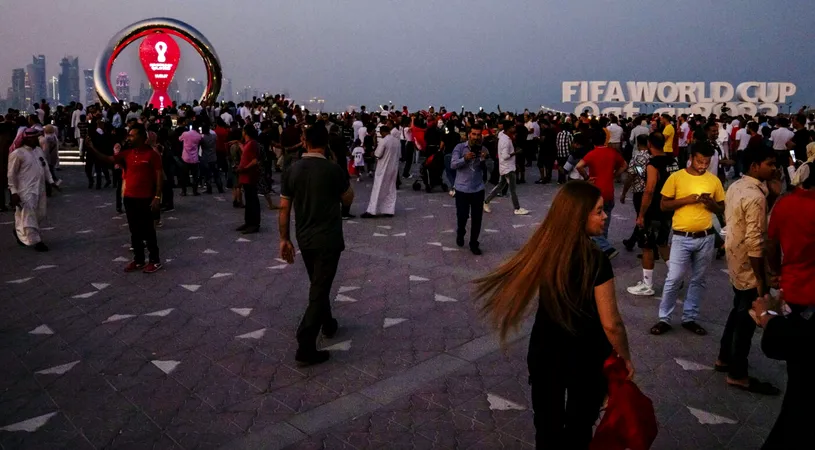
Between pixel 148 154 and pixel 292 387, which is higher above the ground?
pixel 148 154

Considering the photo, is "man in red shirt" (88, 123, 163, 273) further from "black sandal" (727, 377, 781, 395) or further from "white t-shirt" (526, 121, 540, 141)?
"white t-shirt" (526, 121, 540, 141)

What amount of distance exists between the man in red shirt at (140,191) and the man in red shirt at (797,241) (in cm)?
663

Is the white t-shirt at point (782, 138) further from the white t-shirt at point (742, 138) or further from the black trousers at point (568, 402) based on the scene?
the black trousers at point (568, 402)

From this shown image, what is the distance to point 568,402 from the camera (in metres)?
3.09

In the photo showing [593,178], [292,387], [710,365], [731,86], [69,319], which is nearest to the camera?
[292,387]

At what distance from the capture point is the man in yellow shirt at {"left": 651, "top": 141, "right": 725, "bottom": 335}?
224 inches

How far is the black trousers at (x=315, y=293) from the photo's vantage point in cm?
533

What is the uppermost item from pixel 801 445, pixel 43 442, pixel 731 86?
pixel 731 86

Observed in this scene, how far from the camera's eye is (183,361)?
5516 mm

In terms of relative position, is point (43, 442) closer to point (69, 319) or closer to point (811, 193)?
point (69, 319)

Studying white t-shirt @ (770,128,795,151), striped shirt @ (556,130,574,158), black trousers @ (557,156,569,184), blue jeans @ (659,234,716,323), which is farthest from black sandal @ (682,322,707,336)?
white t-shirt @ (770,128,795,151)

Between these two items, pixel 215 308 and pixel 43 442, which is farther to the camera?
pixel 215 308

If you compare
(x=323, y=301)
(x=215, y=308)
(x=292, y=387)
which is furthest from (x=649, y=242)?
(x=215, y=308)

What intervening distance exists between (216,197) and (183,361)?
10368 mm
